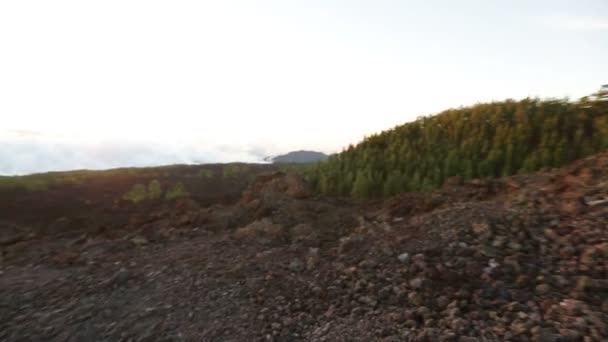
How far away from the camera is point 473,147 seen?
9.76 metres

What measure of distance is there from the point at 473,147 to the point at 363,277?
21.2ft

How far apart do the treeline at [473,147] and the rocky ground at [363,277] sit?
2190 mm

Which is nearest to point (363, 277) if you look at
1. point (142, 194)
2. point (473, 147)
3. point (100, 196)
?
point (473, 147)

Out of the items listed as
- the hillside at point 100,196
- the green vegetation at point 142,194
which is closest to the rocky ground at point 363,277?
the hillside at point 100,196

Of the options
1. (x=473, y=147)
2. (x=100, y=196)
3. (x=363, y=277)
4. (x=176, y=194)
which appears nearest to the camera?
(x=363, y=277)

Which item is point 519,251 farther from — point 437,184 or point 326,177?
point 326,177

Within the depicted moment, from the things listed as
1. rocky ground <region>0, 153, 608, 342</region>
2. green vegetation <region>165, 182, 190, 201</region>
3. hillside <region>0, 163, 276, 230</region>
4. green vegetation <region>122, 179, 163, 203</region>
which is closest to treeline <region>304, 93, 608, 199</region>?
rocky ground <region>0, 153, 608, 342</region>

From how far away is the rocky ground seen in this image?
142 inches

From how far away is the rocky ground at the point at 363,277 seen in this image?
3605mm

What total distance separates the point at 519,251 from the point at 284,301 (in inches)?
97.5

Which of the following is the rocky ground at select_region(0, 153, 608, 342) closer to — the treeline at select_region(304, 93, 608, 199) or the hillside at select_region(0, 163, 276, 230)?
the treeline at select_region(304, 93, 608, 199)

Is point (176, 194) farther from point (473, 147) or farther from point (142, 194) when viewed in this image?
point (473, 147)

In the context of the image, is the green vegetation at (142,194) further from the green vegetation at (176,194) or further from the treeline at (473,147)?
the treeline at (473,147)

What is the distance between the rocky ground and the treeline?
219 centimetres
